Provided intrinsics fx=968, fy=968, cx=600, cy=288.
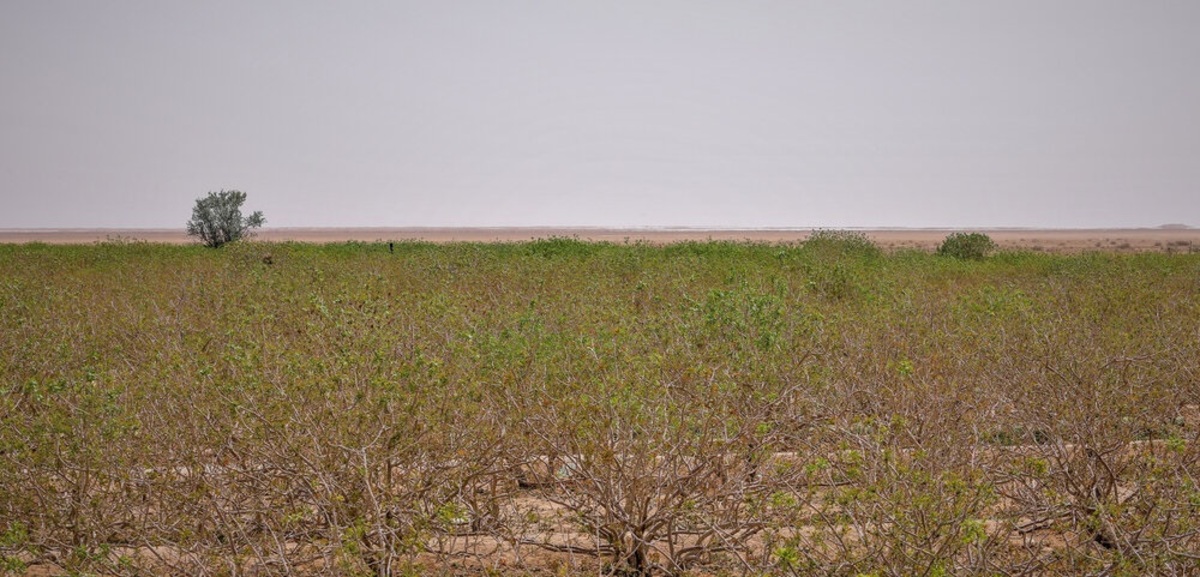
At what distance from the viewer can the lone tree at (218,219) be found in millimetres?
41562

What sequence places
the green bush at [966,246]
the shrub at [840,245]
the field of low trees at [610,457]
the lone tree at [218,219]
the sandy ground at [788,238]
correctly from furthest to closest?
the sandy ground at [788,238]
the lone tree at [218,219]
the green bush at [966,246]
the shrub at [840,245]
the field of low trees at [610,457]

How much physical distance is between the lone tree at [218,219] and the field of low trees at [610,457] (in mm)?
35318

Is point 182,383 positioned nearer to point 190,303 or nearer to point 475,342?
point 475,342

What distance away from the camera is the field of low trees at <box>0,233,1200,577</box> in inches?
175

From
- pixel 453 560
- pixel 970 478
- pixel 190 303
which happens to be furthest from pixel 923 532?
pixel 190 303

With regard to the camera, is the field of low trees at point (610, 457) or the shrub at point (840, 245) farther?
the shrub at point (840, 245)

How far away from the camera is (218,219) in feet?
137

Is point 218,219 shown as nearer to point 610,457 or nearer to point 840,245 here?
point 840,245

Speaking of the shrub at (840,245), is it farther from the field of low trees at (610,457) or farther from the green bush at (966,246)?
the field of low trees at (610,457)

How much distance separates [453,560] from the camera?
566 centimetres

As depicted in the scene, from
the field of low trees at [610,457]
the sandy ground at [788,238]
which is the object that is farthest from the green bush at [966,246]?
the field of low trees at [610,457]

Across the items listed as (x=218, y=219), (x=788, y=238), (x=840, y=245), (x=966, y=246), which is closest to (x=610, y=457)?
(x=840, y=245)

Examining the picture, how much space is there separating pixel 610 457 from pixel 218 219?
1599 inches

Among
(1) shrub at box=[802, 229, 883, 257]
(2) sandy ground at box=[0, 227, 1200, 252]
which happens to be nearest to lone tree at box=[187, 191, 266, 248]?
(2) sandy ground at box=[0, 227, 1200, 252]
